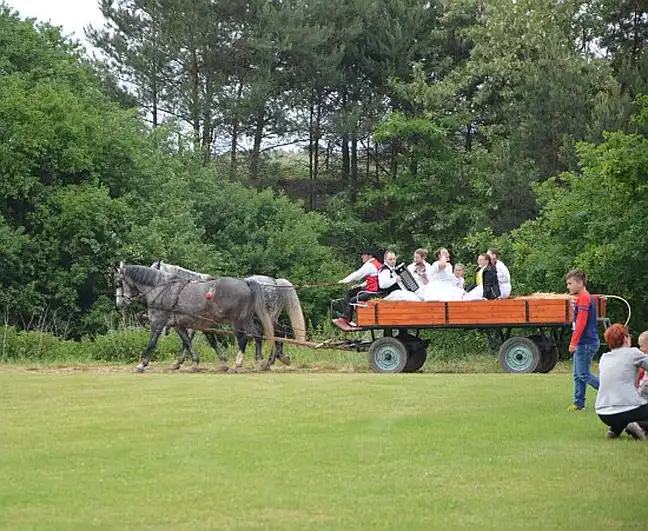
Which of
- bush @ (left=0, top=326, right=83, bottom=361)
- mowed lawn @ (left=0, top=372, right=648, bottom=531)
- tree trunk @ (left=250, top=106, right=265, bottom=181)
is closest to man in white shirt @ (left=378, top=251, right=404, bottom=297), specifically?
mowed lawn @ (left=0, top=372, right=648, bottom=531)

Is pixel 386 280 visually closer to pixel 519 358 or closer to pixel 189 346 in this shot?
pixel 519 358

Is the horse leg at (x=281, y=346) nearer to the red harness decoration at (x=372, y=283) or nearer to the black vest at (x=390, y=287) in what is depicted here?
the red harness decoration at (x=372, y=283)

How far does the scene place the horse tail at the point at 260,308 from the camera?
2578 centimetres

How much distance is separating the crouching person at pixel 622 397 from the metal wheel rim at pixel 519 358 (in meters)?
9.93

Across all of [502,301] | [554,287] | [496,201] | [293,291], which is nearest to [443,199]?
[496,201]

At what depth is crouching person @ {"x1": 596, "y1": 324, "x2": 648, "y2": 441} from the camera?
528 inches

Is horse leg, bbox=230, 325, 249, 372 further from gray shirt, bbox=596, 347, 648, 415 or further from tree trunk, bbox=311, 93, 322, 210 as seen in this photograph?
tree trunk, bbox=311, 93, 322, 210

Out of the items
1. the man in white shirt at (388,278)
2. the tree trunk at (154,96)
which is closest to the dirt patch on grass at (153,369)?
the man in white shirt at (388,278)

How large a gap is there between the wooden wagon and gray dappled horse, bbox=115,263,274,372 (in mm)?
2519

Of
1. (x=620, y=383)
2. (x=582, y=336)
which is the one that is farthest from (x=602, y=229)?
(x=620, y=383)

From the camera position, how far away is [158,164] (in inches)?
1826

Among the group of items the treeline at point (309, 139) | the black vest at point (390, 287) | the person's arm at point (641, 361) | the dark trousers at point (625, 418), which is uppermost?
the treeline at point (309, 139)

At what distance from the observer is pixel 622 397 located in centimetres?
1345

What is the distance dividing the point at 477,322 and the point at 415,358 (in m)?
1.79
